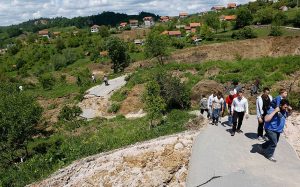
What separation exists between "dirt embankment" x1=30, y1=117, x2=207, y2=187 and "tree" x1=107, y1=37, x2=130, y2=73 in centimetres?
3644

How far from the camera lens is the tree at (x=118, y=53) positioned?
4650 centimetres

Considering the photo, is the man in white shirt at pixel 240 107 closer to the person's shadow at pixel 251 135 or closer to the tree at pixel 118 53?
the person's shadow at pixel 251 135

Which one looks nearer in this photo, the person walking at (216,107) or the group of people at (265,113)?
the group of people at (265,113)

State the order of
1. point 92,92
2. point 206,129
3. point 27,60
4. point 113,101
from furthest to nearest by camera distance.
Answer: point 27,60 < point 92,92 < point 113,101 < point 206,129

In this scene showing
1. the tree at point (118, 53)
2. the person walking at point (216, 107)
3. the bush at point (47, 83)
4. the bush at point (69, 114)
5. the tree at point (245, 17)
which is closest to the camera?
the person walking at point (216, 107)

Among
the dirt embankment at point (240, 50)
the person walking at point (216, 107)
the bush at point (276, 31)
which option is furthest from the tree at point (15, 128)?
the bush at point (276, 31)

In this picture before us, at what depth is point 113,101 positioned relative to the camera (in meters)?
31.0

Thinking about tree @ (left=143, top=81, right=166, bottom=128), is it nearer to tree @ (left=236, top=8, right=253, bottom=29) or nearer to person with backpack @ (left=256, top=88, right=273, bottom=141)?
person with backpack @ (left=256, top=88, right=273, bottom=141)

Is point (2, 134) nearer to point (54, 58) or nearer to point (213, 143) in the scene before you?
point (213, 143)

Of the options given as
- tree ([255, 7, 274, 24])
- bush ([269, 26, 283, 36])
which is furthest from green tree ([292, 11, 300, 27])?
tree ([255, 7, 274, 24])

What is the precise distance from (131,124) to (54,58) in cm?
6851

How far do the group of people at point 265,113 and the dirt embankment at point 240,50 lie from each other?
3247cm

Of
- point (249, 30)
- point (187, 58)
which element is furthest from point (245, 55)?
point (249, 30)

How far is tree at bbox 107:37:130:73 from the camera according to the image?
4650 cm
